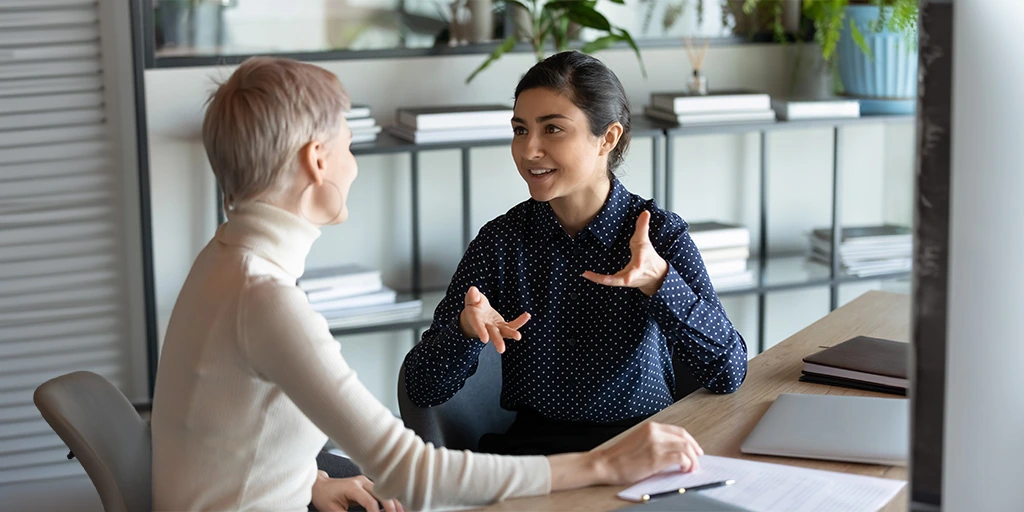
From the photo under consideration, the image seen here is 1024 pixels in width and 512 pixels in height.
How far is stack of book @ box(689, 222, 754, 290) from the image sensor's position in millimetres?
3430

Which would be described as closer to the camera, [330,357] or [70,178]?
[330,357]

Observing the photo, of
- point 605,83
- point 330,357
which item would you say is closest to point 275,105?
point 330,357

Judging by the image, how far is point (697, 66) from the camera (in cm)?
359

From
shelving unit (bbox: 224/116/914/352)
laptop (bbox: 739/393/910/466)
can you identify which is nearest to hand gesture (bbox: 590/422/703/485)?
laptop (bbox: 739/393/910/466)

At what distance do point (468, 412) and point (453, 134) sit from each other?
1.27 metres

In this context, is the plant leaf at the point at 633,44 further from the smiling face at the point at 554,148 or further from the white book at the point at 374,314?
the smiling face at the point at 554,148

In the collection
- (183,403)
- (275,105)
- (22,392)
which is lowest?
(22,392)

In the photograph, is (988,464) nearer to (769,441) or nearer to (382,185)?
(769,441)

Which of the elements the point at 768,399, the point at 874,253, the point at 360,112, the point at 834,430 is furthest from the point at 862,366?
the point at 874,253

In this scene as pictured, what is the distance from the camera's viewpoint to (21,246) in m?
2.96

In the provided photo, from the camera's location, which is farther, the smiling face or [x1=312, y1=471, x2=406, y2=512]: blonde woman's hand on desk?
the smiling face

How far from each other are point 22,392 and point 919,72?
272cm

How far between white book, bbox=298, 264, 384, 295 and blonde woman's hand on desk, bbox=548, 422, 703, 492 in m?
1.73

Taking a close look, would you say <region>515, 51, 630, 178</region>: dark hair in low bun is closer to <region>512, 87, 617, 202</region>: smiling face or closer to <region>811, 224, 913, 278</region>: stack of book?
<region>512, 87, 617, 202</region>: smiling face
